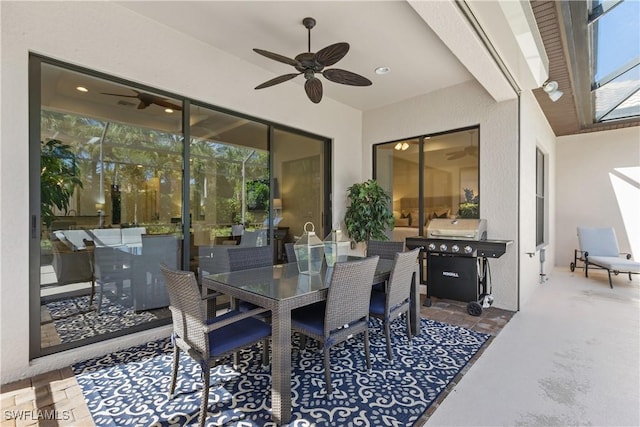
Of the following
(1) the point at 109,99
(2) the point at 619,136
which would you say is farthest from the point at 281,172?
(2) the point at 619,136

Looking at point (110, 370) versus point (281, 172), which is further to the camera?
point (281, 172)

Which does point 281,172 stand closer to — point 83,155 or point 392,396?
point 83,155

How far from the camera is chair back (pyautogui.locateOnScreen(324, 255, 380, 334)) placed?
2051 mm

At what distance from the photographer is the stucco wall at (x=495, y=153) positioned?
3910 mm

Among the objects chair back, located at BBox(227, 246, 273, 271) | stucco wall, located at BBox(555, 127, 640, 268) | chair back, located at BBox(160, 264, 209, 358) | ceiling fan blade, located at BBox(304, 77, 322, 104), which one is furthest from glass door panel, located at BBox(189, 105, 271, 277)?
stucco wall, located at BBox(555, 127, 640, 268)

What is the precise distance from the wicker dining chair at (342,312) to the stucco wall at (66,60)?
182 cm

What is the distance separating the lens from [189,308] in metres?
1.80

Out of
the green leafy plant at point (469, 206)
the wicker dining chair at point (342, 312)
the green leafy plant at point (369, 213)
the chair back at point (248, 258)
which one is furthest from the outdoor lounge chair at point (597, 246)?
the chair back at point (248, 258)

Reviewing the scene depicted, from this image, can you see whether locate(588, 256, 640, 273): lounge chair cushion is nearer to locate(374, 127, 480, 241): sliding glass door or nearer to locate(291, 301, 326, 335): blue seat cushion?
locate(374, 127, 480, 241): sliding glass door

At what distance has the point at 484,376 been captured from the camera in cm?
233

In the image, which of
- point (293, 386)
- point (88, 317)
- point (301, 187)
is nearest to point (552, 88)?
point (301, 187)

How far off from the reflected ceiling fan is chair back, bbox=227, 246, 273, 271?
3.21 m

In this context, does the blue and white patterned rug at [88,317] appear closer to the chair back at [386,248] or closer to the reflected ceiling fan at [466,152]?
the chair back at [386,248]

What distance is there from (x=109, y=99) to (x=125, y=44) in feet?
1.87
